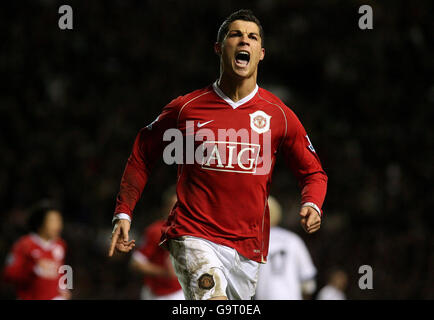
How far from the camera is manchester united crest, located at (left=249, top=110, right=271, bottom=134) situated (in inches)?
149

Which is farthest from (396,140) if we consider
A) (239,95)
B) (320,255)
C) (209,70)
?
(239,95)

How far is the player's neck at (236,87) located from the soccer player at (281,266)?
2731 millimetres

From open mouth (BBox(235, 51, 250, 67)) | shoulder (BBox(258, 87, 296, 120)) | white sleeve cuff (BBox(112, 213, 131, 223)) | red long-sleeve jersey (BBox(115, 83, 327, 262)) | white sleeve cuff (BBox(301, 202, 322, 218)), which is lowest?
white sleeve cuff (BBox(112, 213, 131, 223))

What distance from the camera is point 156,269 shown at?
21.9ft

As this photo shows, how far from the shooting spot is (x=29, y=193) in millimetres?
10039

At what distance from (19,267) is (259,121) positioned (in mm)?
3769

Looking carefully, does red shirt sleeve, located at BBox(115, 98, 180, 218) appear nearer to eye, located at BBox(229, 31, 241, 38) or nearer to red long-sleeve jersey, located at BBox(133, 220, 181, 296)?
eye, located at BBox(229, 31, 241, 38)

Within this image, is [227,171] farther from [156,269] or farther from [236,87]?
[156,269]

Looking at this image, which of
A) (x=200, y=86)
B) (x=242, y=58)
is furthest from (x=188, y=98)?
(x=200, y=86)

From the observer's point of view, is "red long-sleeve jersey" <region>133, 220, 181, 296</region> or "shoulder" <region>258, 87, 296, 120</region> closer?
"shoulder" <region>258, 87, 296, 120</region>

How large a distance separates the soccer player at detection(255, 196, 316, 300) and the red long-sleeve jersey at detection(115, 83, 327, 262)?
2630mm

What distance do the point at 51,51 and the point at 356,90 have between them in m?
5.15

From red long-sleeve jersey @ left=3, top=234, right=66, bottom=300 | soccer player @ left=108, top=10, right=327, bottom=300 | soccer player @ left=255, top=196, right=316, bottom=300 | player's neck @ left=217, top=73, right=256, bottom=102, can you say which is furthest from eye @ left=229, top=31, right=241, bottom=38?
red long-sleeve jersey @ left=3, top=234, right=66, bottom=300

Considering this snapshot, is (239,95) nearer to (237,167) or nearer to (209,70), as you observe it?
(237,167)
